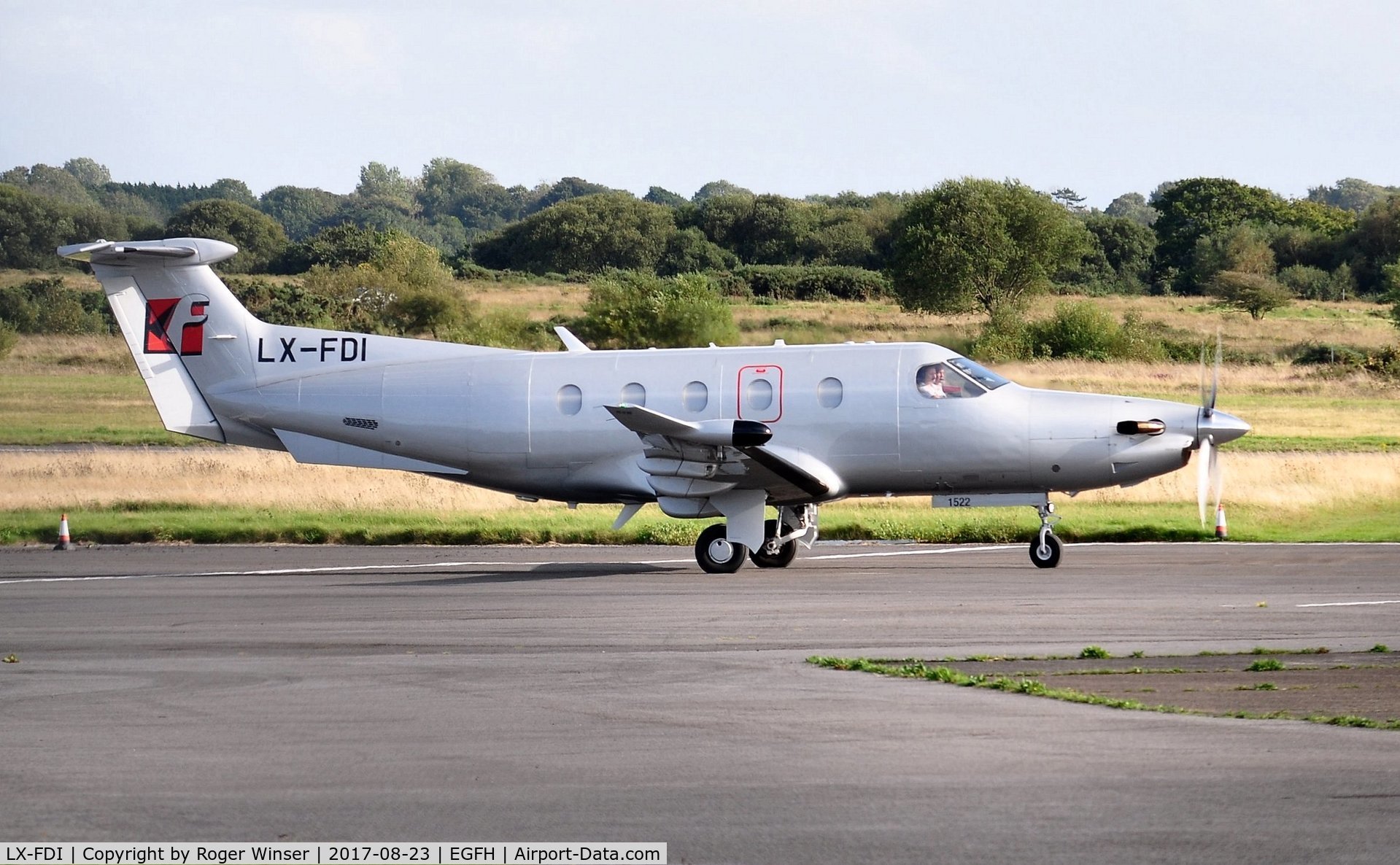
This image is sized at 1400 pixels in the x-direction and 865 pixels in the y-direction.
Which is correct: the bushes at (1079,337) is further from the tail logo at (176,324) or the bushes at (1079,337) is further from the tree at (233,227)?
→ the tree at (233,227)

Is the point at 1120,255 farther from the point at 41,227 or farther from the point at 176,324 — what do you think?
the point at 176,324

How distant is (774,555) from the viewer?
20.5 meters

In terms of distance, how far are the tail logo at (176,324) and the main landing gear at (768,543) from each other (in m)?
8.17

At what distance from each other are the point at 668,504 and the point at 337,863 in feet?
44.3

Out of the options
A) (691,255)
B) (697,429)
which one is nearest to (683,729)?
(697,429)

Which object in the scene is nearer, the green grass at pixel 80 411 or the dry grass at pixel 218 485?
the dry grass at pixel 218 485

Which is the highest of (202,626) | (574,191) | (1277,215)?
(574,191)

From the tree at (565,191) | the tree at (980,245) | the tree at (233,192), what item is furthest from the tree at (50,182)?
the tree at (980,245)

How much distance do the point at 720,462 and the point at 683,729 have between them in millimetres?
10140

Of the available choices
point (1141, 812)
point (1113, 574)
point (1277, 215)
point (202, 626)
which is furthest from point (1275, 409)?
point (1277, 215)

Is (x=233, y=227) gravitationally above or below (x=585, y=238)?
above

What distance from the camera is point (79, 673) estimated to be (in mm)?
11641

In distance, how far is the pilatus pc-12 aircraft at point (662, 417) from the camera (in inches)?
762

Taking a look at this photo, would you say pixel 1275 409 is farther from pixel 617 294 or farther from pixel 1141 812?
pixel 1141 812
